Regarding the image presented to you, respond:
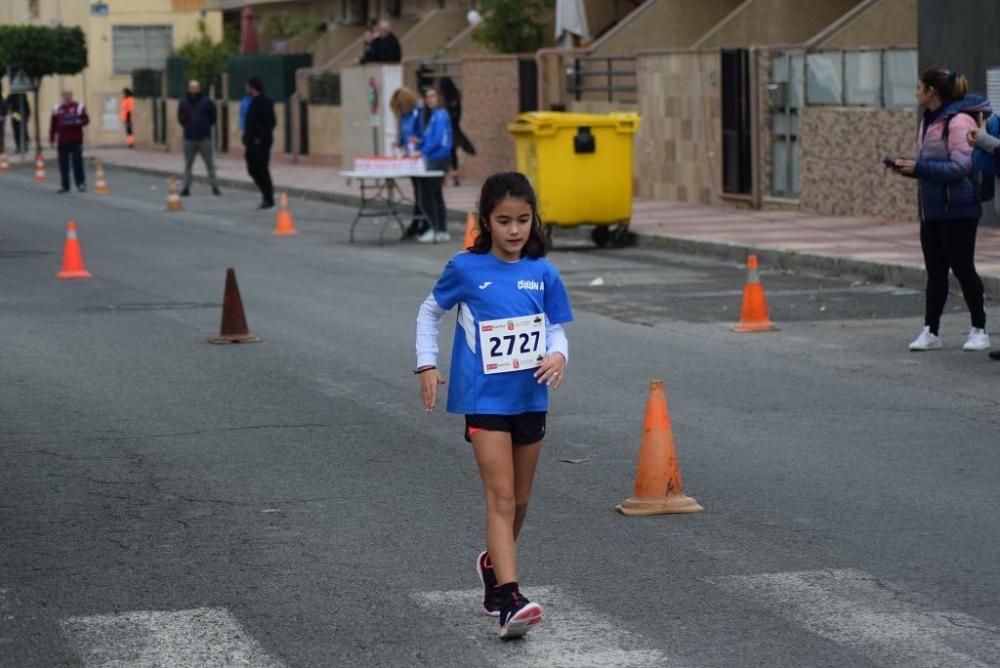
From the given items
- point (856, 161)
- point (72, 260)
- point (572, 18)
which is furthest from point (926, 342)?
point (572, 18)

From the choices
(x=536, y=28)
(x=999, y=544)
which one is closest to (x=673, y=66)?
A: (x=536, y=28)

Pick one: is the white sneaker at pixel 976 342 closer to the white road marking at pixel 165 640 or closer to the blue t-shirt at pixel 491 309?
the blue t-shirt at pixel 491 309

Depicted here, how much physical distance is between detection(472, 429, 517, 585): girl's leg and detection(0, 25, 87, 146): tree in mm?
47833

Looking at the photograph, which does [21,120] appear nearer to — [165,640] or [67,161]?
[67,161]

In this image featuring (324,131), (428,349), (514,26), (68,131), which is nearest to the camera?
(428,349)

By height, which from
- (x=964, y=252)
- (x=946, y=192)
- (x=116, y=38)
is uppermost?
(x=116, y=38)

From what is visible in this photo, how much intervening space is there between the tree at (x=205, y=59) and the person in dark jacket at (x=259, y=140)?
25387mm

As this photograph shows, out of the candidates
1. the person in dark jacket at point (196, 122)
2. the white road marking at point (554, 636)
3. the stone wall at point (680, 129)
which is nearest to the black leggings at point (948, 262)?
the white road marking at point (554, 636)

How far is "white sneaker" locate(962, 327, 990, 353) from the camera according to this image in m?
12.7

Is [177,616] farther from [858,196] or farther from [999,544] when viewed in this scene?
[858,196]

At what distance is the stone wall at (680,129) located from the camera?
26984mm

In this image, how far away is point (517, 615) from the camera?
5914 millimetres

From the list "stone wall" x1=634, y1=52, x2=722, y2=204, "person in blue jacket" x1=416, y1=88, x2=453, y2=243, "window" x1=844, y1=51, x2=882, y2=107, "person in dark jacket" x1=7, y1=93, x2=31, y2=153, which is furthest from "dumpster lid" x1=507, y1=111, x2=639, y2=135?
"person in dark jacket" x1=7, y1=93, x2=31, y2=153

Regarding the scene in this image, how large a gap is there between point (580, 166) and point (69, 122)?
52.5 feet
